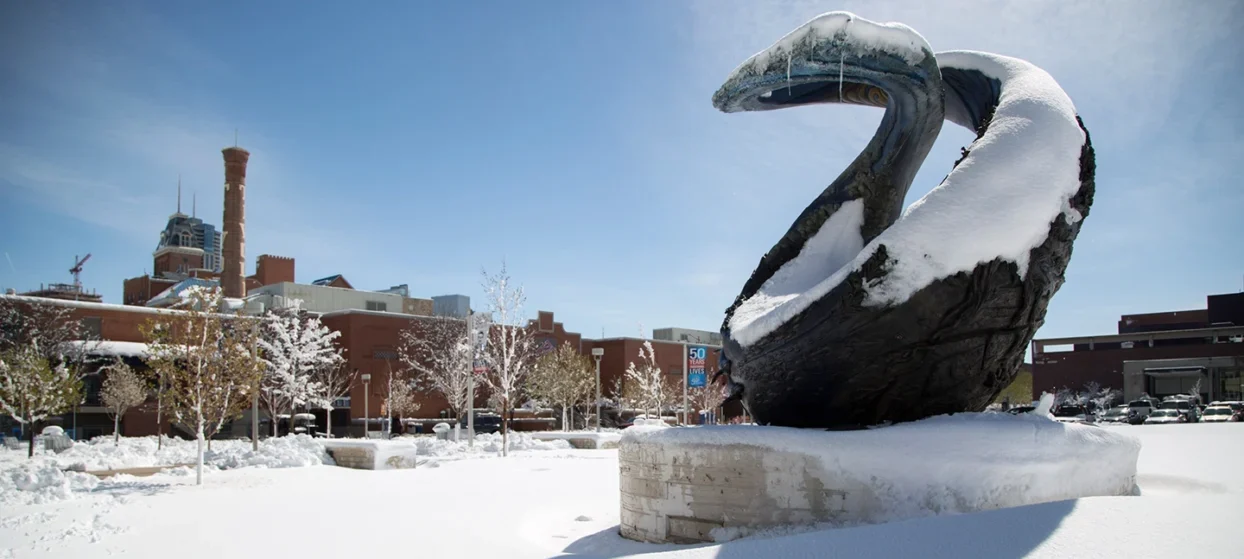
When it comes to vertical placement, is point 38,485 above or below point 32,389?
below

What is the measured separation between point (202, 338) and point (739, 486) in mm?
13022

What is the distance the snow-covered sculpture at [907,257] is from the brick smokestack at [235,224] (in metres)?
57.2

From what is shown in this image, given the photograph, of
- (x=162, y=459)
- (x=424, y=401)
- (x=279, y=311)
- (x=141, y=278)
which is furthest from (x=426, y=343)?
(x=141, y=278)

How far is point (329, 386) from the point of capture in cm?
3659

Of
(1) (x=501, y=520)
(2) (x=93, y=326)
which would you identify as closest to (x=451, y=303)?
(2) (x=93, y=326)

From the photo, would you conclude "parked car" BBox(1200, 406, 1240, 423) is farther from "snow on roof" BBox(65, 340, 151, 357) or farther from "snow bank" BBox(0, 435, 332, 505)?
"snow on roof" BBox(65, 340, 151, 357)

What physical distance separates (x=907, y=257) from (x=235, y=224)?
6091 cm

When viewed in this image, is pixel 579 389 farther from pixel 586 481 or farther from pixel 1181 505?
pixel 1181 505

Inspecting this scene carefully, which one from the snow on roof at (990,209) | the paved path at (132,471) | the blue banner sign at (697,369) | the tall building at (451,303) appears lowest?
the paved path at (132,471)

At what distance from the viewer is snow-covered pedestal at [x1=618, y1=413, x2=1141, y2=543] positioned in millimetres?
7109

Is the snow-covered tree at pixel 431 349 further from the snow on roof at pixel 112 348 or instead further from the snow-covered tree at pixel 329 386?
the snow on roof at pixel 112 348

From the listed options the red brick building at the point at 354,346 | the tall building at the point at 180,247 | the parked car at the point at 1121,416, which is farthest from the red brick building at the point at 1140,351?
the tall building at the point at 180,247

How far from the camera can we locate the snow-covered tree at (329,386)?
120ft

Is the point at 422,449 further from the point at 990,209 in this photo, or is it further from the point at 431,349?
the point at 431,349
